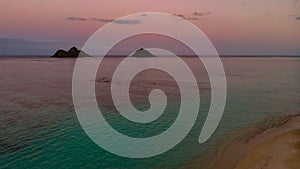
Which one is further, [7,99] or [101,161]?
[7,99]

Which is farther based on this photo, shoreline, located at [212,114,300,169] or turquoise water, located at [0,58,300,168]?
turquoise water, located at [0,58,300,168]

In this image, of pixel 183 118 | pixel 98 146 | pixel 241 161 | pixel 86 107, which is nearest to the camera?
pixel 241 161

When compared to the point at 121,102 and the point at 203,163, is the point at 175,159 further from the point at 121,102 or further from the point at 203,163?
the point at 121,102

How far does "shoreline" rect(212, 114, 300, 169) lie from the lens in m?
14.3

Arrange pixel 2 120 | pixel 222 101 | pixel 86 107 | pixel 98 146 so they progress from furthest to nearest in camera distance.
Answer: pixel 222 101 → pixel 86 107 → pixel 2 120 → pixel 98 146

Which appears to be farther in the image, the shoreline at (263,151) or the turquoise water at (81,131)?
the turquoise water at (81,131)

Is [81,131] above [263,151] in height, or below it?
below

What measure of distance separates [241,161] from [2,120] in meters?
18.4

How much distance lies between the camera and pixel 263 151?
16.0m

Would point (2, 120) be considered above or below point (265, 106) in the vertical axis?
below

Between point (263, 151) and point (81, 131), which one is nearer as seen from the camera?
point (263, 151)

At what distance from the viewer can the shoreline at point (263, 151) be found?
46.8 feet

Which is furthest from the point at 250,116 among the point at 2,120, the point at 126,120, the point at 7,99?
the point at 7,99

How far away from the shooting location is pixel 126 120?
24.4 meters
